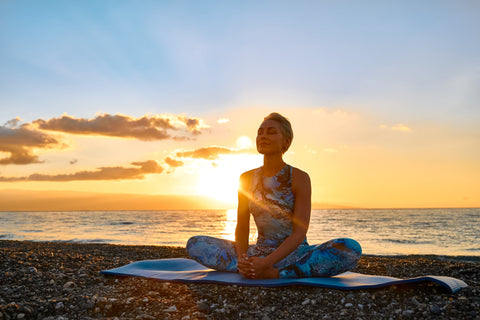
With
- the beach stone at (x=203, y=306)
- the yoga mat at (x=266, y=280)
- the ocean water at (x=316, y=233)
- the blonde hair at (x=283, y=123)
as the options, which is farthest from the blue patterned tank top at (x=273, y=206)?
the ocean water at (x=316, y=233)

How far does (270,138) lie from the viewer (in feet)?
16.0

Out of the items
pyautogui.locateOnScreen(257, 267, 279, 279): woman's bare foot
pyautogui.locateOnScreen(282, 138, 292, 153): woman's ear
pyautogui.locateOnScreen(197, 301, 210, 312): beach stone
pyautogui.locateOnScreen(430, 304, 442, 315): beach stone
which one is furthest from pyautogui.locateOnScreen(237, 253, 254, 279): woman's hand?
pyautogui.locateOnScreen(430, 304, 442, 315): beach stone

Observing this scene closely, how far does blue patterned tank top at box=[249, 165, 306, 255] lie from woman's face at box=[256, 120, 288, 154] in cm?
38

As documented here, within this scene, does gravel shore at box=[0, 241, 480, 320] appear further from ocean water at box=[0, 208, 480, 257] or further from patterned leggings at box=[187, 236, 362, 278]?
ocean water at box=[0, 208, 480, 257]

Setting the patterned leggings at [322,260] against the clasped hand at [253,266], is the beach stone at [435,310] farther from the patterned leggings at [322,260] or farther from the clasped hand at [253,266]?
the clasped hand at [253,266]

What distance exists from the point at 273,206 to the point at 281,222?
0.88 feet

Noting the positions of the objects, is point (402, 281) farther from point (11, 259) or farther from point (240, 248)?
point (11, 259)

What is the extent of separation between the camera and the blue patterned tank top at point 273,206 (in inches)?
197

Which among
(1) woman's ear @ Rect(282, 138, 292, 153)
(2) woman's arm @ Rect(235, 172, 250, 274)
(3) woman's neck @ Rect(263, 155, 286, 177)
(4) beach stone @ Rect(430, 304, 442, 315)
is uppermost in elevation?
(1) woman's ear @ Rect(282, 138, 292, 153)

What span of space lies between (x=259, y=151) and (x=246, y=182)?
0.67 m

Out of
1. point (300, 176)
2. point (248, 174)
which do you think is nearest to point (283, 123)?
point (300, 176)

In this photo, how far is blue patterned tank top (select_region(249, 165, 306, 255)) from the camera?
500cm

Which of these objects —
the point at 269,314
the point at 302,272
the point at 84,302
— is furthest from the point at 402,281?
the point at 84,302

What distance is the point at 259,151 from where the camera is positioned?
504 centimetres
